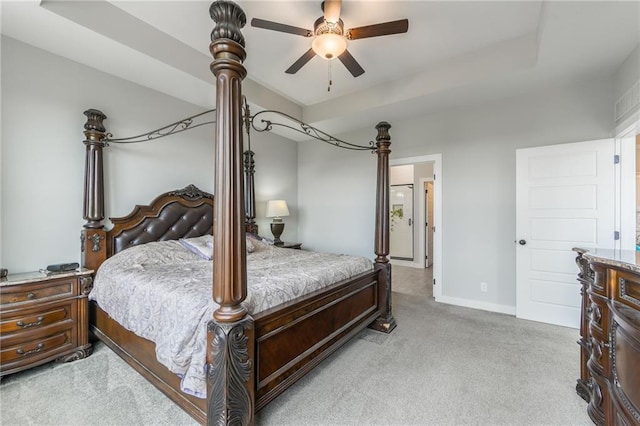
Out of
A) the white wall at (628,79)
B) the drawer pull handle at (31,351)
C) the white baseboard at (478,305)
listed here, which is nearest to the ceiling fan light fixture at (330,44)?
the white wall at (628,79)

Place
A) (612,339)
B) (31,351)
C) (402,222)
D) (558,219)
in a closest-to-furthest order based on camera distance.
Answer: (612,339) < (31,351) < (558,219) < (402,222)

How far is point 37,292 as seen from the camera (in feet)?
7.07

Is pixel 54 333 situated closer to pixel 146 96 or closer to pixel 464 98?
pixel 146 96

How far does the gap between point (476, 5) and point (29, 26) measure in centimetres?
376

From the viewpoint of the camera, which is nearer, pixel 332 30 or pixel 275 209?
pixel 332 30

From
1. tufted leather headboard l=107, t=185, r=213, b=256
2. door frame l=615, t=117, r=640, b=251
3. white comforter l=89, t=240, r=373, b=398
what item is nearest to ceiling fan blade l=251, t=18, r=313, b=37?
white comforter l=89, t=240, r=373, b=398

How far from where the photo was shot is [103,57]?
264 centimetres

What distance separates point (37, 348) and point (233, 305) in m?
2.04

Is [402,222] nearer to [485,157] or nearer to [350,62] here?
[485,157]

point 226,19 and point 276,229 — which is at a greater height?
point 226,19

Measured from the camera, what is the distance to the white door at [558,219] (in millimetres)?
2961

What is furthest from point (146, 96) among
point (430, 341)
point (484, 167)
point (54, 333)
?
point (484, 167)

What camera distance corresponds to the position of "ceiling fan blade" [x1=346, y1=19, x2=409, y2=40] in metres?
2.08

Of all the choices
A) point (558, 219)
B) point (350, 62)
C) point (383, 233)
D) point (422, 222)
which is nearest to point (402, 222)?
point (422, 222)
